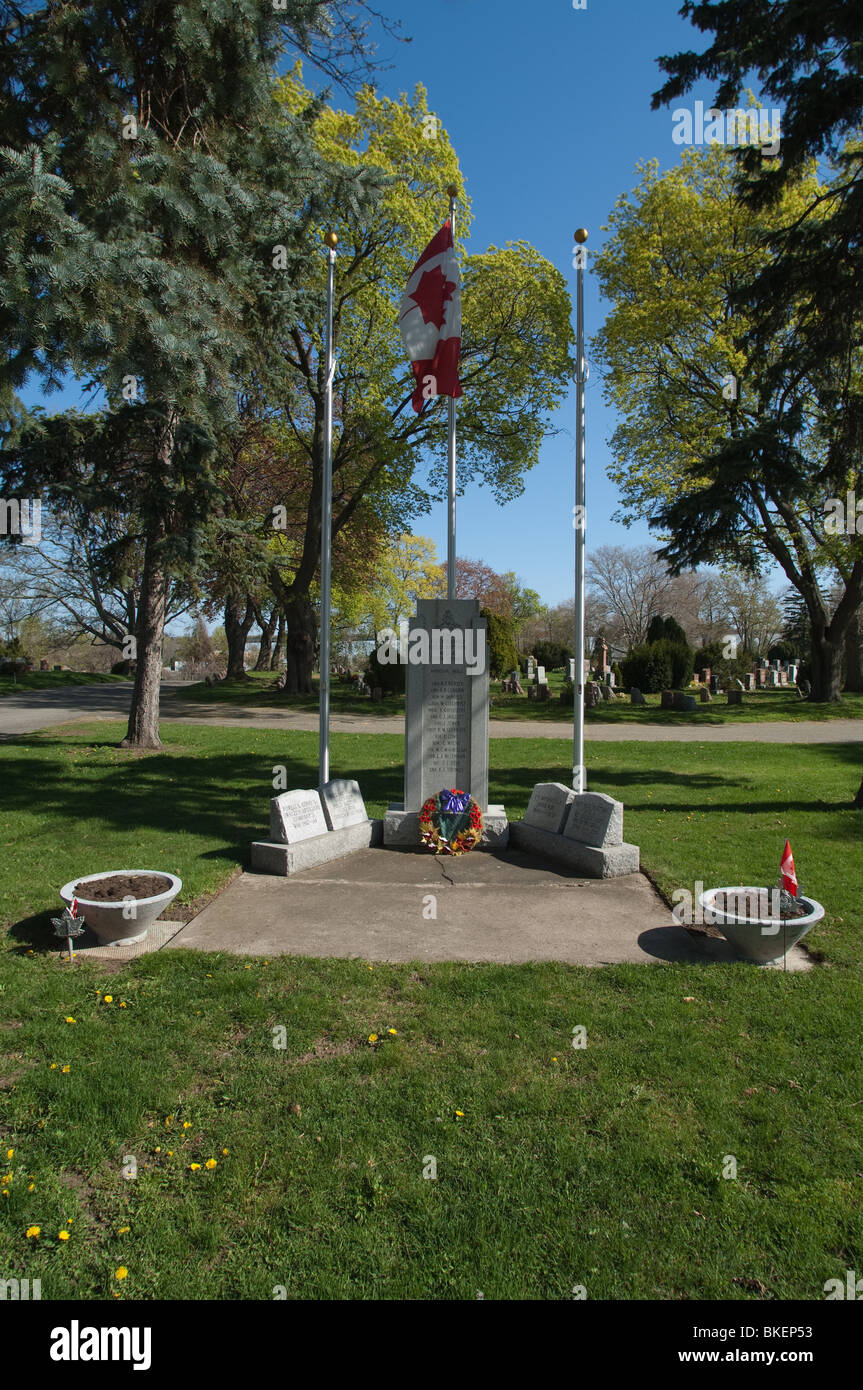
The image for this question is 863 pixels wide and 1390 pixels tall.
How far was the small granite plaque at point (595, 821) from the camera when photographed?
7527mm

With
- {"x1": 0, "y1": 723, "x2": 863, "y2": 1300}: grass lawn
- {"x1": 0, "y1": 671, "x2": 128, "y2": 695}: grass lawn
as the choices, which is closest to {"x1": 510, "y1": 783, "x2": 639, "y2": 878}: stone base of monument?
{"x1": 0, "y1": 723, "x2": 863, "y2": 1300}: grass lawn

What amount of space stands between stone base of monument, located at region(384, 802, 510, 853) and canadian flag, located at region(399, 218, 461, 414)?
15.1 ft

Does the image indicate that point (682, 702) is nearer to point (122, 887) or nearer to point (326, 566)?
point (326, 566)

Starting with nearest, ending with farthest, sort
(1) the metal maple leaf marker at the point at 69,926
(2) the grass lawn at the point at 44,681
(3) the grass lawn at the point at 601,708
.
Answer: (1) the metal maple leaf marker at the point at 69,926, (3) the grass lawn at the point at 601,708, (2) the grass lawn at the point at 44,681

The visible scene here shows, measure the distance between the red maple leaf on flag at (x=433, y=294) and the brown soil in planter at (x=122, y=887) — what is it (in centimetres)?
678

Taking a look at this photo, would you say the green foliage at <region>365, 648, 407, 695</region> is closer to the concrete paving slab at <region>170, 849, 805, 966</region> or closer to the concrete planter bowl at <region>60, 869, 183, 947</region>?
the concrete paving slab at <region>170, 849, 805, 966</region>

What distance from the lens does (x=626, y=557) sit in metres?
59.5

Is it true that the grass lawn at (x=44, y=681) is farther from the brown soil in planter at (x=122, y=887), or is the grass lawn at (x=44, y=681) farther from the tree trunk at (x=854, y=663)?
the tree trunk at (x=854, y=663)

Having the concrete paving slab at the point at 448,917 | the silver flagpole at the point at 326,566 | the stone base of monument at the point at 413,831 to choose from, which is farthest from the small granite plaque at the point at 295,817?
the stone base of monument at the point at 413,831

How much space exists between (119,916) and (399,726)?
47.8ft

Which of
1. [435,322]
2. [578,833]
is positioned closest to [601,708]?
[435,322]
